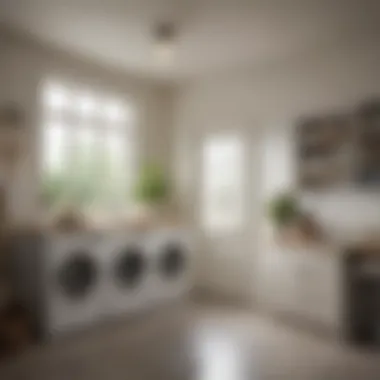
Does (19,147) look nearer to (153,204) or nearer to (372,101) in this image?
(153,204)

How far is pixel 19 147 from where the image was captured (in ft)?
15.1

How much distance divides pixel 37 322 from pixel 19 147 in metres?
1.67

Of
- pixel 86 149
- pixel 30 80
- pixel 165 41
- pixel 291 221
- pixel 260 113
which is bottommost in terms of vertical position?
pixel 291 221

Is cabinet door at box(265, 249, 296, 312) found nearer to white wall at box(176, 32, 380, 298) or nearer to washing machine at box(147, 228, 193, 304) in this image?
white wall at box(176, 32, 380, 298)

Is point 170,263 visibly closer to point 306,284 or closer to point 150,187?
point 150,187

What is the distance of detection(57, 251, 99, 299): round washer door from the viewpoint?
4.20m

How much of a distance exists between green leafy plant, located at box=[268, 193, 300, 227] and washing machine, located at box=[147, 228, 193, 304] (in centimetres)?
114

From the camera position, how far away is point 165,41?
4.42 meters

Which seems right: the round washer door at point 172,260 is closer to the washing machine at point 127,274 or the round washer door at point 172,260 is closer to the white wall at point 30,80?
the washing machine at point 127,274

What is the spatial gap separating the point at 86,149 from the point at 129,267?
1.48 meters

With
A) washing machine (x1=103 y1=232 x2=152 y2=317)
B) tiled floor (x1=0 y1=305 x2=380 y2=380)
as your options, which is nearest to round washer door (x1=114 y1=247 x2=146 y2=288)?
washing machine (x1=103 y1=232 x2=152 y2=317)

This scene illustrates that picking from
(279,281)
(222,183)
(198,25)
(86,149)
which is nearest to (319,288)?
(279,281)

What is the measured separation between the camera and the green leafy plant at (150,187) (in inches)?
224

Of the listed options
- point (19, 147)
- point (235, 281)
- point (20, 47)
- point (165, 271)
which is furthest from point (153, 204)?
point (20, 47)
